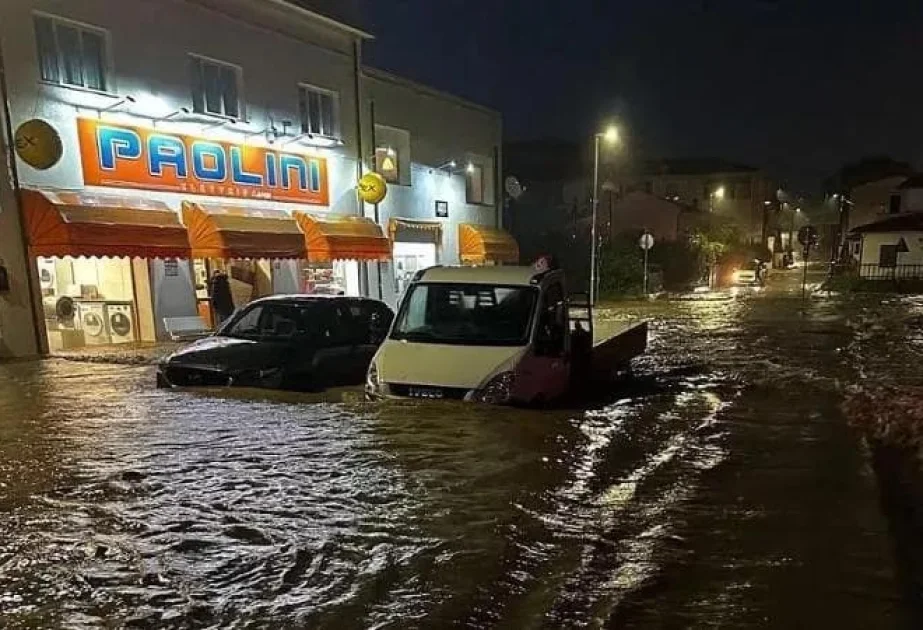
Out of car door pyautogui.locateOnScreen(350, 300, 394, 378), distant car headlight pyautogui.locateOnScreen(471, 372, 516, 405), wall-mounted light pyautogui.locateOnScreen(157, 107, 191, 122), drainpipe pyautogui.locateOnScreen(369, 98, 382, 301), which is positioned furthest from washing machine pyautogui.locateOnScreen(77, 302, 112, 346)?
distant car headlight pyautogui.locateOnScreen(471, 372, 516, 405)

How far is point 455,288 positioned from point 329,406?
2180mm

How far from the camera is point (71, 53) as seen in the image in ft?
49.4

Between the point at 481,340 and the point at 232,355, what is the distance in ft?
11.6

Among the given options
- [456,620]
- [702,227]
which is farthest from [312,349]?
[702,227]

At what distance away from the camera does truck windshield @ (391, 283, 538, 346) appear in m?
8.94

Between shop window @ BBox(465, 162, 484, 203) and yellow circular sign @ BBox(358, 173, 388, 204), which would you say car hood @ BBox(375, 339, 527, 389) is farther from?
shop window @ BBox(465, 162, 484, 203)

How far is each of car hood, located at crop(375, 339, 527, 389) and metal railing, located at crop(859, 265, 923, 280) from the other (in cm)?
3962

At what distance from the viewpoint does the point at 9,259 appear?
46.3 ft

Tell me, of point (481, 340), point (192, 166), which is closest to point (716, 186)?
point (192, 166)

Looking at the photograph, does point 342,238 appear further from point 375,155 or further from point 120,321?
point 120,321

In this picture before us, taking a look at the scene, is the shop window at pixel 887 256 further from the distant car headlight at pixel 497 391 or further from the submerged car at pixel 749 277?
the distant car headlight at pixel 497 391

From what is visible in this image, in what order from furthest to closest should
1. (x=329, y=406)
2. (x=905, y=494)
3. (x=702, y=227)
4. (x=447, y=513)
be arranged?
(x=702, y=227), (x=329, y=406), (x=905, y=494), (x=447, y=513)

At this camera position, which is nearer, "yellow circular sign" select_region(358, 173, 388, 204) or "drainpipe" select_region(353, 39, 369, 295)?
"yellow circular sign" select_region(358, 173, 388, 204)

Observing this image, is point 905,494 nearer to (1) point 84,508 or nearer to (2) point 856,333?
(1) point 84,508
